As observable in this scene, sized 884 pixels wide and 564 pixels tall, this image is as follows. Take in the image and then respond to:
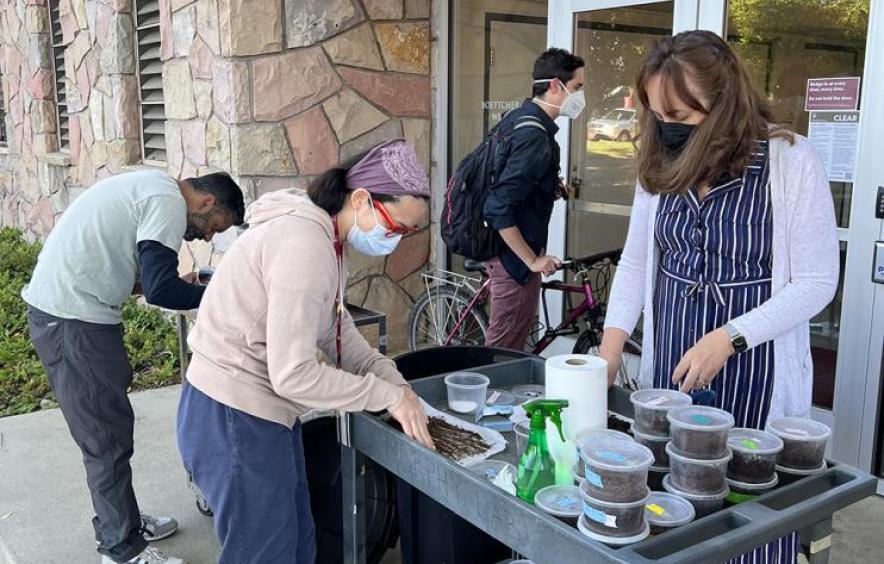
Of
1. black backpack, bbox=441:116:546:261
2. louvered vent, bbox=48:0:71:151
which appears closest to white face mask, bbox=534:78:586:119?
black backpack, bbox=441:116:546:261

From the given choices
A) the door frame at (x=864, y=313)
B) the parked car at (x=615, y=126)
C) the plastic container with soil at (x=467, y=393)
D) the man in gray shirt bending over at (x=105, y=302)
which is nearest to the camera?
the plastic container with soil at (x=467, y=393)

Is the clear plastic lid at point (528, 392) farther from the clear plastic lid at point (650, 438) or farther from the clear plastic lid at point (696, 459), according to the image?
the clear plastic lid at point (696, 459)

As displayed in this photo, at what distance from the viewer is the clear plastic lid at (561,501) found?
1.63 m

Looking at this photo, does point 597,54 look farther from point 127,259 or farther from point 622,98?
point 127,259

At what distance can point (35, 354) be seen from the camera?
6.36 meters

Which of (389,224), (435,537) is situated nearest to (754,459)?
(389,224)

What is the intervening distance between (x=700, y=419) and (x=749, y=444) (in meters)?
0.12

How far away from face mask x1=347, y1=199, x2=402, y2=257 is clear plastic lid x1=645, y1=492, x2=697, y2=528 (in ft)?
2.95

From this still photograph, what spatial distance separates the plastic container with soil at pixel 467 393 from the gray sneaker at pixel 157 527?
1.59 meters

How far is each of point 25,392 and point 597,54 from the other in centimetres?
415

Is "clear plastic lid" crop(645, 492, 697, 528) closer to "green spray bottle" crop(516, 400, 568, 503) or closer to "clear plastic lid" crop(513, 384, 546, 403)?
"green spray bottle" crop(516, 400, 568, 503)

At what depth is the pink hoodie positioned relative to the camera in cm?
192

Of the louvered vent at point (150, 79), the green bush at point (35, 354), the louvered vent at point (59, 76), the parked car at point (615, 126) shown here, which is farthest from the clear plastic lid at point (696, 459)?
the louvered vent at point (59, 76)

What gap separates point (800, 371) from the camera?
2.12m
